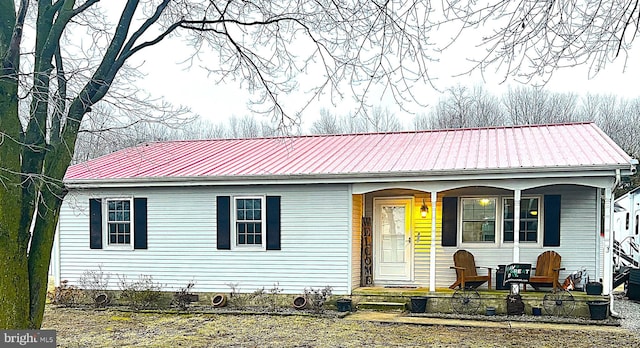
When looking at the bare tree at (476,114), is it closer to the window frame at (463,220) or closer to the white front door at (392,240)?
the white front door at (392,240)

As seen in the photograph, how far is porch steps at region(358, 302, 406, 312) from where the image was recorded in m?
11.4

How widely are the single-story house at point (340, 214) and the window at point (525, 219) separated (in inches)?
0.8

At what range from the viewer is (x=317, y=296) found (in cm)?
1180

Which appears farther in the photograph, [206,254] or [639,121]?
[639,121]

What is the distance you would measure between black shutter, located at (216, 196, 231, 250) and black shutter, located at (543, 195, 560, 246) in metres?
6.54

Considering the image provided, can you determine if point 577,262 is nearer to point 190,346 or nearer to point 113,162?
point 190,346

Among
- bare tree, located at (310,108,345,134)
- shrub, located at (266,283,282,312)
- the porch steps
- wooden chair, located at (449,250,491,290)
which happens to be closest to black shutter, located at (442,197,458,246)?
wooden chair, located at (449,250,491,290)

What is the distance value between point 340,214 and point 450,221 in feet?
7.90

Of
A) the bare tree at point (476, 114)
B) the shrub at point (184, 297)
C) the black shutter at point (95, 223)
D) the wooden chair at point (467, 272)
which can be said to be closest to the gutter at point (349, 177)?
the black shutter at point (95, 223)

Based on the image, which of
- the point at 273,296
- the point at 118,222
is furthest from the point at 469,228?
the point at 118,222

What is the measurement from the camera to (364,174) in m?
11.4

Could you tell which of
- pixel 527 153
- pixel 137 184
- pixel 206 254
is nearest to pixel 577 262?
pixel 527 153

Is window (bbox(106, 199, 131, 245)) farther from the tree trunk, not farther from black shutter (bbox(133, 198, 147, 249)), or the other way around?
the tree trunk

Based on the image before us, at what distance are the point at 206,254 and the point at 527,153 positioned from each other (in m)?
7.01
